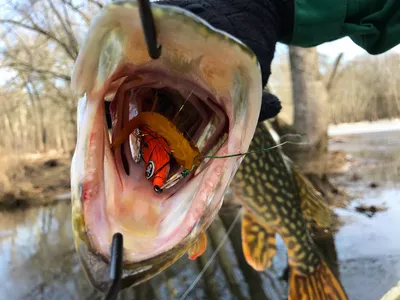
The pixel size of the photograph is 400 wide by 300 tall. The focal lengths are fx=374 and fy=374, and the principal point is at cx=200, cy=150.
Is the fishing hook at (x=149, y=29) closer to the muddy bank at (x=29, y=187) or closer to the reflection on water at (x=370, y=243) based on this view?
the reflection on water at (x=370, y=243)

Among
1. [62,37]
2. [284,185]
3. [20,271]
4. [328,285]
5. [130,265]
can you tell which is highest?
[62,37]

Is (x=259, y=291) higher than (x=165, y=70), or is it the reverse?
(x=165, y=70)

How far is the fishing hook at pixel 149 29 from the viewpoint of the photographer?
0.44 metres

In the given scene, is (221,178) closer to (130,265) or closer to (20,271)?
(130,265)

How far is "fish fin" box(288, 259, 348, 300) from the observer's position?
163cm

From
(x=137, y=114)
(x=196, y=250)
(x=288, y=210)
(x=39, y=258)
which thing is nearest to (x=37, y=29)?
(x=39, y=258)

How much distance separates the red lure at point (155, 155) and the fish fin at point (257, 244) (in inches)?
46.0

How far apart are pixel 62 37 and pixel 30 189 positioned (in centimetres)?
250

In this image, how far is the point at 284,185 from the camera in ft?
5.47

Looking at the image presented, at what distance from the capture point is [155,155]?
2.26ft

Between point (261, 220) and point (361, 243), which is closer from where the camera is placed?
point (261, 220)

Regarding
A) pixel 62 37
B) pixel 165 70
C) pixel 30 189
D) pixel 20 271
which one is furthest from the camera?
pixel 62 37

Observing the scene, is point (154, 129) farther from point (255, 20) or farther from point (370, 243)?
point (370, 243)

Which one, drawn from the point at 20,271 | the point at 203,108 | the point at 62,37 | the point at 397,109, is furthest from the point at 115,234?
the point at 397,109
